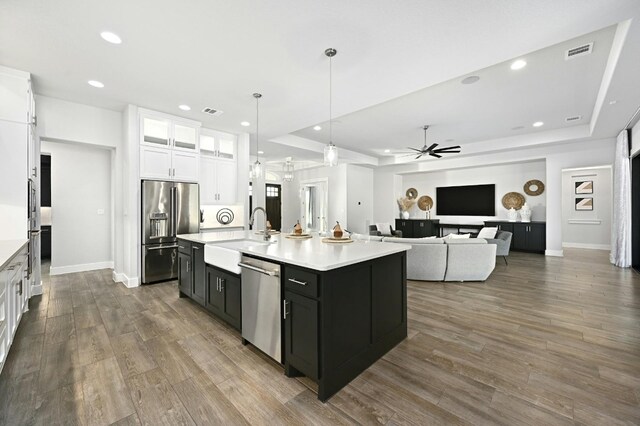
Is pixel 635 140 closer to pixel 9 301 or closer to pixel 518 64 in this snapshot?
pixel 518 64

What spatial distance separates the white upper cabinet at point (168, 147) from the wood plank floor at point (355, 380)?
2.24 m

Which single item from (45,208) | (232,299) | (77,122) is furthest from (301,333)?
(45,208)

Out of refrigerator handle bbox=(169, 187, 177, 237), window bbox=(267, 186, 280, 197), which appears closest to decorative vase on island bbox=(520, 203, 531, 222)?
window bbox=(267, 186, 280, 197)

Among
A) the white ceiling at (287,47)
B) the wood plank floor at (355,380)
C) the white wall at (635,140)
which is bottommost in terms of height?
the wood plank floor at (355,380)

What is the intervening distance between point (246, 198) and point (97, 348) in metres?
3.91

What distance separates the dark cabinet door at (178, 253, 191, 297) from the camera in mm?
3555

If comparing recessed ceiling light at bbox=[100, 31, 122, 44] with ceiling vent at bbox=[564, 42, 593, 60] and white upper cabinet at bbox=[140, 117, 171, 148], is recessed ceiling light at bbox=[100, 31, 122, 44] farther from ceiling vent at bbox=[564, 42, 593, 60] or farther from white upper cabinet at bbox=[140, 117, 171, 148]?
ceiling vent at bbox=[564, 42, 593, 60]

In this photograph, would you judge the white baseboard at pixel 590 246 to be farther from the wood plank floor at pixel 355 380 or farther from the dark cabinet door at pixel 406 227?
the wood plank floor at pixel 355 380

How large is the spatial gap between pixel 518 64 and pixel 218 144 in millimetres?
5152

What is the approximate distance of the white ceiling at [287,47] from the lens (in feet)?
7.38

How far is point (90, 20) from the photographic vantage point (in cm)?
242

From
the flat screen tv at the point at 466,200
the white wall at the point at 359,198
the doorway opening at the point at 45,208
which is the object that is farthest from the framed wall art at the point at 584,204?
the doorway opening at the point at 45,208

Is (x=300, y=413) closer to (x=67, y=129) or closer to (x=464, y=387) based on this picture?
(x=464, y=387)

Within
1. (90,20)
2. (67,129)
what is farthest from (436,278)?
(67,129)
